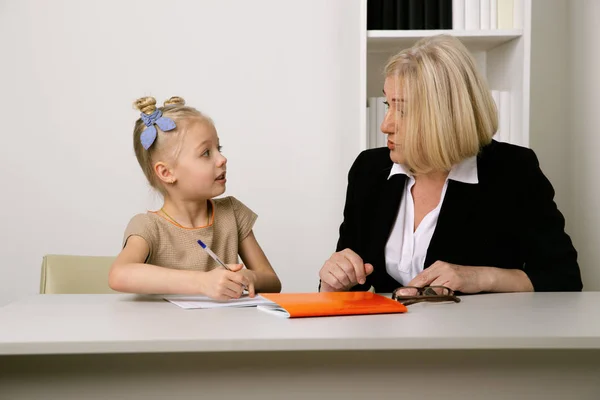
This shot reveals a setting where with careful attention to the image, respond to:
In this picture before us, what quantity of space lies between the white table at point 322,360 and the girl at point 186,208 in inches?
20.8

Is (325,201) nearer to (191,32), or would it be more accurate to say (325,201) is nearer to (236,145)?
(236,145)

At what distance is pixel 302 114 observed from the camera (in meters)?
3.23

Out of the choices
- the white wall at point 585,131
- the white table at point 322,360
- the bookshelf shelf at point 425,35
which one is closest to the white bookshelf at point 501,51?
the bookshelf shelf at point 425,35

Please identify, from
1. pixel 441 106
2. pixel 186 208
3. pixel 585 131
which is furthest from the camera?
pixel 585 131

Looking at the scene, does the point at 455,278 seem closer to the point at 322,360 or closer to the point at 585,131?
the point at 322,360

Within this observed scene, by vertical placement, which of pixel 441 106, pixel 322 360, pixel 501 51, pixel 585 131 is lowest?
pixel 322 360

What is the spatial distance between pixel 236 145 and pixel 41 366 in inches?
77.9

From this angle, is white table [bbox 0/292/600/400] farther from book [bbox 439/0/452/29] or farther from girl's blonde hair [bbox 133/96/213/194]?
book [bbox 439/0/452/29]

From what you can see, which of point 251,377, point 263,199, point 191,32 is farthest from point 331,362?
point 191,32

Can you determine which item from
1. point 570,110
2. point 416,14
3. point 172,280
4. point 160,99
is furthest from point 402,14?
point 172,280

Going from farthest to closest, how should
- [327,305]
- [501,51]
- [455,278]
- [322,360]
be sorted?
[501,51], [455,278], [327,305], [322,360]

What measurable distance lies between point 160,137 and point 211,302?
632mm

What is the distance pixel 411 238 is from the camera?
2.09m

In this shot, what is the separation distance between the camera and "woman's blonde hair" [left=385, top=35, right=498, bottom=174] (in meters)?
1.97
